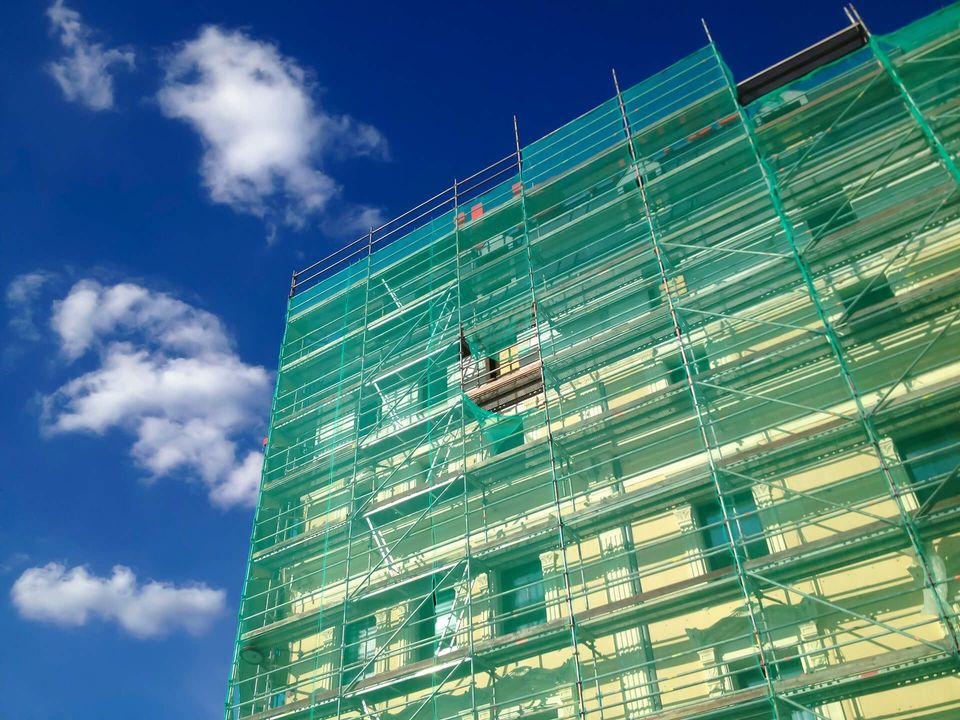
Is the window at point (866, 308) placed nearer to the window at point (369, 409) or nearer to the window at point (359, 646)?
the window at point (359, 646)

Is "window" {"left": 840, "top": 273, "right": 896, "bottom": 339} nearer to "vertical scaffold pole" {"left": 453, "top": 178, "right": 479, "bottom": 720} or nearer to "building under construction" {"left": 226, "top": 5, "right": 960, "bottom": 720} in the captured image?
"building under construction" {"left": 226, "top": 5, "right": 960, "bottom": 720}

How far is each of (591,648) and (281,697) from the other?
7.18m

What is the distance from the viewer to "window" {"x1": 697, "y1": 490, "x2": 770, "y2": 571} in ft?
42.9

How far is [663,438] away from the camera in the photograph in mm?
14305

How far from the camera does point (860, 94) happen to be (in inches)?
575

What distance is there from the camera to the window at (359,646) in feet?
51.5

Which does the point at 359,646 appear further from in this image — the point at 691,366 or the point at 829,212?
the point at 829,212

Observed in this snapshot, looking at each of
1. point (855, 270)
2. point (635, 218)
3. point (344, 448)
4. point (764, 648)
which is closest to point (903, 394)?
point (855, 270)

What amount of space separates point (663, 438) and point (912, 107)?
669 centimetres

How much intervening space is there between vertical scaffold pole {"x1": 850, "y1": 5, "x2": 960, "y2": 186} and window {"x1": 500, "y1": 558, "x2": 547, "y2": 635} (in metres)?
9.16

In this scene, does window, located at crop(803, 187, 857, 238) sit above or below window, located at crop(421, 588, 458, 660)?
above

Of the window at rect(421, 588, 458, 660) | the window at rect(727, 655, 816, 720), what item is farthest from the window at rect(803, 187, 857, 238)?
the window at rect(421, 588, 458, 660)

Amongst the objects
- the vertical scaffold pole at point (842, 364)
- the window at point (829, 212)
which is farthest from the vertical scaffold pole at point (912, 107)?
the vertical scaffold pole at point (842, 364)

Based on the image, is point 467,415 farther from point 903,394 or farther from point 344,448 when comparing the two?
point 903,394
